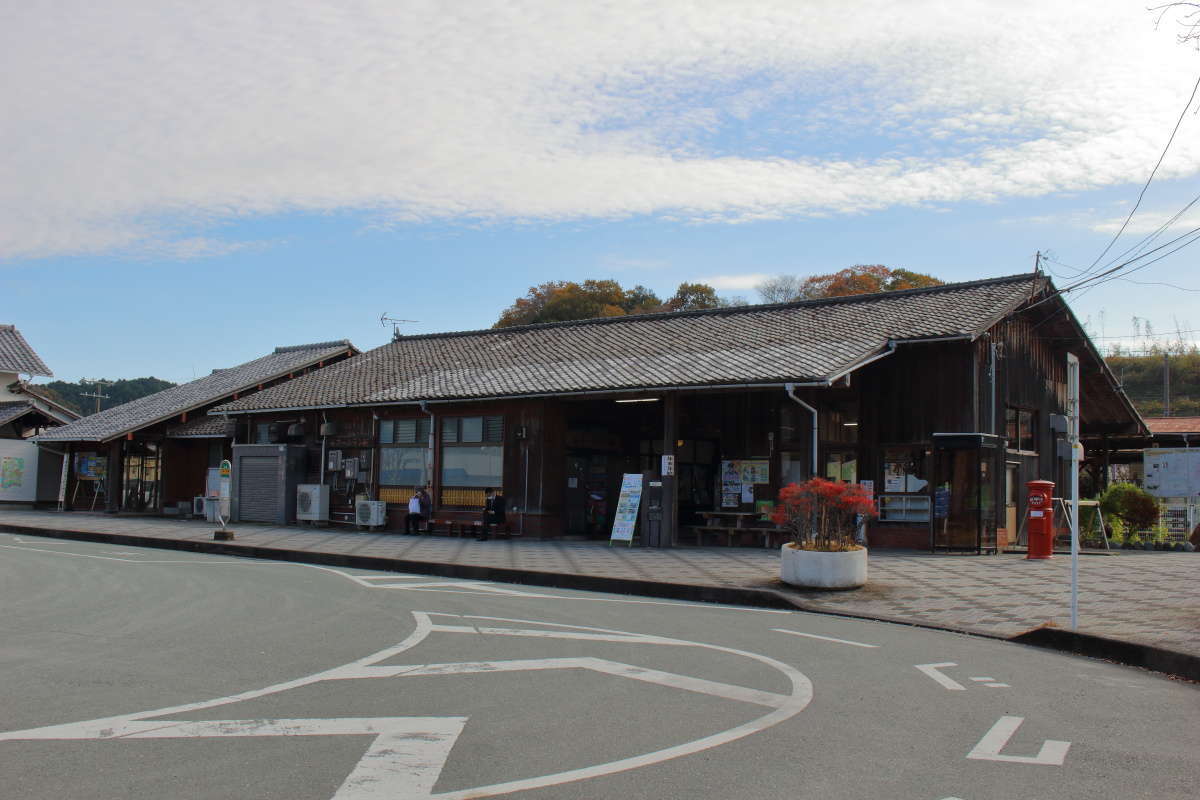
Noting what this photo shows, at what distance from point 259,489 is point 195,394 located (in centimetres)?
964

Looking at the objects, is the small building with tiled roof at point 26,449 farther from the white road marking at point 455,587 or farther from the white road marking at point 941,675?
the white road marking at point 941,675

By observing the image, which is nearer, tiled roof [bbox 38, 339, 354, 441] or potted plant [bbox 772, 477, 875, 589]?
potted plant [bbox 772, 477, 875, 589]

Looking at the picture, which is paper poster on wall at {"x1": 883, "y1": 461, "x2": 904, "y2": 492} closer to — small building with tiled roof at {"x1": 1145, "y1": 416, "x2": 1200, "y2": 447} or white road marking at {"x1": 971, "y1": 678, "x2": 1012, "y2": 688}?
small building with tiled roof at {"x1": 1145, "y1": 416, "x2": 1200, "y2": 447}

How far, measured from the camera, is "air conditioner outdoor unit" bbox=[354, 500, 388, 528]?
2592 cm

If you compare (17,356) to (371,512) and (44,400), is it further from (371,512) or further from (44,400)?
(371,512)

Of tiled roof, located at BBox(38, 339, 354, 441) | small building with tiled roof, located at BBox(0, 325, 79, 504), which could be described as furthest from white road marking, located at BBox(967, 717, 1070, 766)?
small building with tiled roof, located at BBox(0, 325, 79, 504)

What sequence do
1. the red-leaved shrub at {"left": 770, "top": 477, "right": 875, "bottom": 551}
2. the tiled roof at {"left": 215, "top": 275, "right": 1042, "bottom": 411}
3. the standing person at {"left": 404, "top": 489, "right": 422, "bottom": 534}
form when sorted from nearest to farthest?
the red-leaved shrub at {"left": 770, "top": 477, "right": 875, "bottom": 551}, the tiled roof at {"left": 215, "top": 275, "right": 1042, "bottom": 411}, the standing person at {"left": 404, "top": 489, "right": 422, "bottom": 534}

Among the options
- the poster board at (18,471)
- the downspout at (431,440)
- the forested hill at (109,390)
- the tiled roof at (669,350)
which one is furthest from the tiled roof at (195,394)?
the forested hill at (109,390)

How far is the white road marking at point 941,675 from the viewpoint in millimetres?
7777

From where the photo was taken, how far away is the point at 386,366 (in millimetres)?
31219

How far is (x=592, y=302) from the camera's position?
55125 mm

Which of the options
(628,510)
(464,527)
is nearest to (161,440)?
(464,527)

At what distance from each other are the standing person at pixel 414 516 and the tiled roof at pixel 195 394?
42.6 ft

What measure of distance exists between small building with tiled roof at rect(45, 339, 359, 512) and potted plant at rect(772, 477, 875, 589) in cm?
2286
